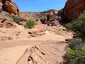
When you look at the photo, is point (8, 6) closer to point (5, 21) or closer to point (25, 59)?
point (5, 21)

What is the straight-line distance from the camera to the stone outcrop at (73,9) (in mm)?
48541

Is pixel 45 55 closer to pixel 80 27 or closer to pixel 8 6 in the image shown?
pixel 80 27

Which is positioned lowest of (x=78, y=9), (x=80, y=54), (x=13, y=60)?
(x=13, y=60)

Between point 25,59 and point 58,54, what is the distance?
1841mm

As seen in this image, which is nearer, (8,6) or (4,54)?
(4,54)

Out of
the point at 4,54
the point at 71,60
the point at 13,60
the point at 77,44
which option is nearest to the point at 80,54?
the point at 71,60

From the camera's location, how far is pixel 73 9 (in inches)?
2021

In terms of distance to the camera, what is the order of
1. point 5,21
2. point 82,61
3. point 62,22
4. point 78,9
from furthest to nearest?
1. point 62,22
2. point 78,9
3. point 5,21
4. point 82,61

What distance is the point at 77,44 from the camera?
1107 centimetres

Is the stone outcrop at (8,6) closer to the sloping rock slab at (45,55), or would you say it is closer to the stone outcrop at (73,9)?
the stone outcrop at (73,9)

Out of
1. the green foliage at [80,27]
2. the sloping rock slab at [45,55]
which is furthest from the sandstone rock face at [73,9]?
the sloping rock slab at [45,55]

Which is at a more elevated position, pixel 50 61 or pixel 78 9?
pixel 78 9

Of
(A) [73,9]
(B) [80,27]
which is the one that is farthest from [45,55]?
(A) [73,9]

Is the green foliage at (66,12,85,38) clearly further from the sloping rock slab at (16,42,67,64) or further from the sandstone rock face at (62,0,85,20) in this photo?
the sandstone rock face at (62,0,85,20)
